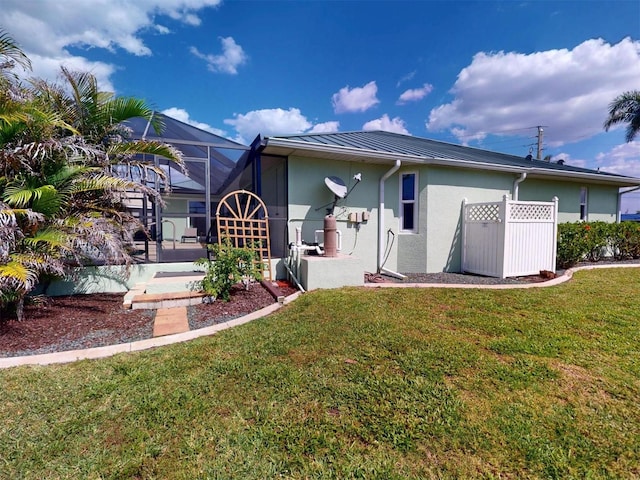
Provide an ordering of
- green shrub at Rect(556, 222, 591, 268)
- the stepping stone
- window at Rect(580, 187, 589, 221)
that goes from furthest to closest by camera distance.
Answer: window at Rect(580, 187, 589, 221), green shrub at Rect(556, 222, 591, 268), the stepping stone

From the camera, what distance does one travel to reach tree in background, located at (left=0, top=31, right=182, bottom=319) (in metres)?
3.74

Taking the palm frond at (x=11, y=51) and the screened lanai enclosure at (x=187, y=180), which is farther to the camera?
the screened lanai enclosure at (x=187, y=180)

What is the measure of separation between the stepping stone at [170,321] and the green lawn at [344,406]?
2.28ft

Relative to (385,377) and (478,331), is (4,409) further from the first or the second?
(478,331)

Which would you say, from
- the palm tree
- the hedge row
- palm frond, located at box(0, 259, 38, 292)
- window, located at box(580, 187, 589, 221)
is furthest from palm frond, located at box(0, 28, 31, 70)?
the palm tree

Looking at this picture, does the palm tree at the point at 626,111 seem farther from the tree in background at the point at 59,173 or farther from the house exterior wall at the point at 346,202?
the tree in background at the point at 59,173

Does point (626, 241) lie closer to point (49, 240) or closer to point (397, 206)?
point (397, 206)

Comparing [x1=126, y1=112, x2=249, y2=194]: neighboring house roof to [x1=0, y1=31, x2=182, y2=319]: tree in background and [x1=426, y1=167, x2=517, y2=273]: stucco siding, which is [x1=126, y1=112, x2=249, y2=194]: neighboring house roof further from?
[x1=426, y1=167, x2=517, y2=273]: stucco siding

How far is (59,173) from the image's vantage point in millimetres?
4242

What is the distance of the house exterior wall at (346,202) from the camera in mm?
7027

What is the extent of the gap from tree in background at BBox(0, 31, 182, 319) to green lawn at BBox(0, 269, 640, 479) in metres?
1.64

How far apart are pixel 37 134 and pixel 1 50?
1.31 m

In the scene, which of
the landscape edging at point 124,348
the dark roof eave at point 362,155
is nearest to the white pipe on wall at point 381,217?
the dark roof eave at point 362,155

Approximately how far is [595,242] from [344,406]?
11179mm
